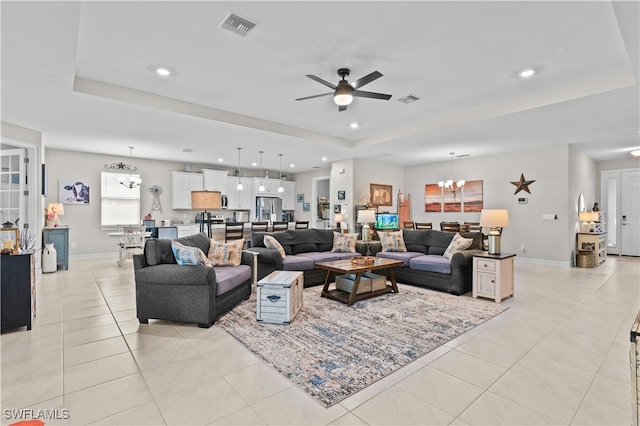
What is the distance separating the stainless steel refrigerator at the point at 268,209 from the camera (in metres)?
10.6

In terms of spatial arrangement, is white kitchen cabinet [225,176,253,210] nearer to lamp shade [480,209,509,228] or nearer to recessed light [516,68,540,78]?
lamp shade [480,209,509,228]

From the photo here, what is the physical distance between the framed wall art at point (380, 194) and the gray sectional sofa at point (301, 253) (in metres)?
3.17

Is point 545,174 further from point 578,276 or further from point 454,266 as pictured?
point 454,266

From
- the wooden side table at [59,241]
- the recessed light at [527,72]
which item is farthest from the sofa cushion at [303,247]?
the wooden side table at [59,241]

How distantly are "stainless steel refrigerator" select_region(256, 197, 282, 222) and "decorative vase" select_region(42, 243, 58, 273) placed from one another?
5.49m

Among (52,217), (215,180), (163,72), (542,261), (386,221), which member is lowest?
(542,261)

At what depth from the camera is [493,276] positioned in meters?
4.26

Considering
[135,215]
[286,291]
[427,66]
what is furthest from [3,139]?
[427,66]

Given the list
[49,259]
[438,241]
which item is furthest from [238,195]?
[438,241]

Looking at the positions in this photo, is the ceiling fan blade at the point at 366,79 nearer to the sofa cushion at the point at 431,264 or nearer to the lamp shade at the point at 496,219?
the lamp shade at the point at 496,219

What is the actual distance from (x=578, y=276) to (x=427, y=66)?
16.4ft

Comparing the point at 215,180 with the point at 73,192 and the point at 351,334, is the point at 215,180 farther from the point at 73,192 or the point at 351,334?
the point at 351,334

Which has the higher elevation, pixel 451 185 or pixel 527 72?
pixel 527 72

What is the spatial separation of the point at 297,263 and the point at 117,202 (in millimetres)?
6144
